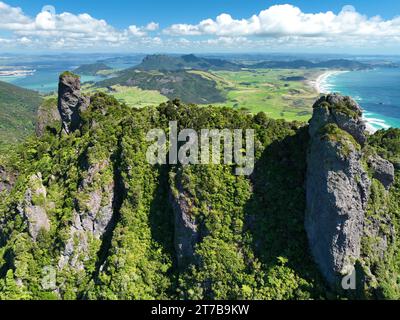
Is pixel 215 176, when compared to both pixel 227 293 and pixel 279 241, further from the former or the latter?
pixel 227 293

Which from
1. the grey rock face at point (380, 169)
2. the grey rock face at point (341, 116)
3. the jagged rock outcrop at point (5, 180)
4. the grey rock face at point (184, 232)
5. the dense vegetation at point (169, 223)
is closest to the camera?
the grey rock face at point (341, 116)

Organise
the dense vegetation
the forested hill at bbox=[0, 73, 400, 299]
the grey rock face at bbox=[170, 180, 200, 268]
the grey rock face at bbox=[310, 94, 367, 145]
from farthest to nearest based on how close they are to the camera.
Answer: the grey rock face at bbox=[170, 180, 200, 268]
the dense vegetation
the grey rock face at bbox=[310, 94, 367, 145]
the forested hill at bbox=[0, 73, 400, 299]

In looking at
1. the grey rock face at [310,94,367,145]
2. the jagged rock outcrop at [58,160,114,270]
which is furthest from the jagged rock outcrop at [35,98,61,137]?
the grey rock face at [310,94,367,145]

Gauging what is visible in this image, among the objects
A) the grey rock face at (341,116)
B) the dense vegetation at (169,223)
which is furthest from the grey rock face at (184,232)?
the grey rock face at (341,116)

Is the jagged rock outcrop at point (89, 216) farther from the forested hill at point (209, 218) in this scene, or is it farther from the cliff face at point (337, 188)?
the cliff face at point (337, 188)

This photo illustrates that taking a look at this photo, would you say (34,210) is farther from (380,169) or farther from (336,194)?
(380,169)

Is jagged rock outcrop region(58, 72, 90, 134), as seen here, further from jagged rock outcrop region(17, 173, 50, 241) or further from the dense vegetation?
jagged rock outcrop region(17, 173, 50, 241)

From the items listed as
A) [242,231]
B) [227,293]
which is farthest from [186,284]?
[242,231]
